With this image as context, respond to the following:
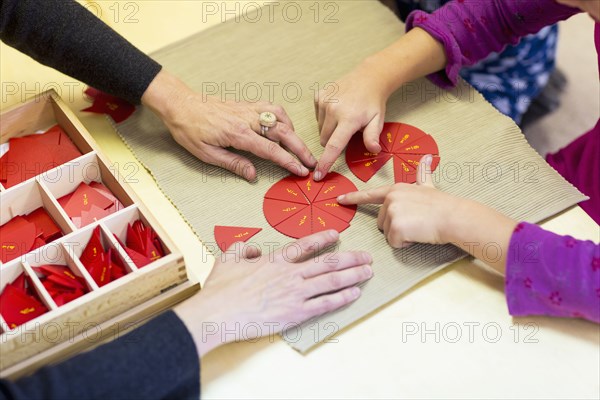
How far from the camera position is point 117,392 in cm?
93

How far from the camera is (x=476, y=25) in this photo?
4.46 feet

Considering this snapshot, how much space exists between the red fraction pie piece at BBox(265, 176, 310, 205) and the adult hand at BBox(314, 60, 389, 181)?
0.04 m

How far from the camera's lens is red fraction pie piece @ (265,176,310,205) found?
120 centimetres

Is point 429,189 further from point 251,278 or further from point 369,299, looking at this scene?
point 251,278

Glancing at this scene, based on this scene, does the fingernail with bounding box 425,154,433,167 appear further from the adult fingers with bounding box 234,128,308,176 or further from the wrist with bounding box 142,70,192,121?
the wrist with bounding box 142,70,192,121

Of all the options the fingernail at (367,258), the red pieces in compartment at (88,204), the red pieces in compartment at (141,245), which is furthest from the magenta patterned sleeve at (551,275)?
the red pieces in compartment at (88,204)

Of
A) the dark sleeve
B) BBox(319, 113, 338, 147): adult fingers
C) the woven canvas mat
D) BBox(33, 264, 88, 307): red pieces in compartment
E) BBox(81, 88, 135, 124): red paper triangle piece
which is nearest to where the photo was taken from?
the dark sleeve

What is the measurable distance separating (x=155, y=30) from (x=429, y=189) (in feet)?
2.46

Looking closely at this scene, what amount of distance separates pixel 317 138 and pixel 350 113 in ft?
0.31

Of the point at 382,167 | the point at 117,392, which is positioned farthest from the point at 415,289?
the point at 117,392

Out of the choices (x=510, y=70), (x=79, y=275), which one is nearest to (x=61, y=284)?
(x=79, y=275)

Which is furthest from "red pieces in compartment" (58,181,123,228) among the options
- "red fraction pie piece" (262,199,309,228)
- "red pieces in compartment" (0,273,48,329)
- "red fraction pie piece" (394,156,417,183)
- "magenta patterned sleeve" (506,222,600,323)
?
"magenta patterned sleeve" (506,222,600,323)

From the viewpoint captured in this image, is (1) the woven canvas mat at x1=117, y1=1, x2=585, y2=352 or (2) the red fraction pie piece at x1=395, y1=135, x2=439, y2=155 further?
(2) the red fraction pie piece at x1=395, y1=135, x2=439, y2=155

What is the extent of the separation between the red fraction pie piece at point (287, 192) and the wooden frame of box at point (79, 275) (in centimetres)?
22
